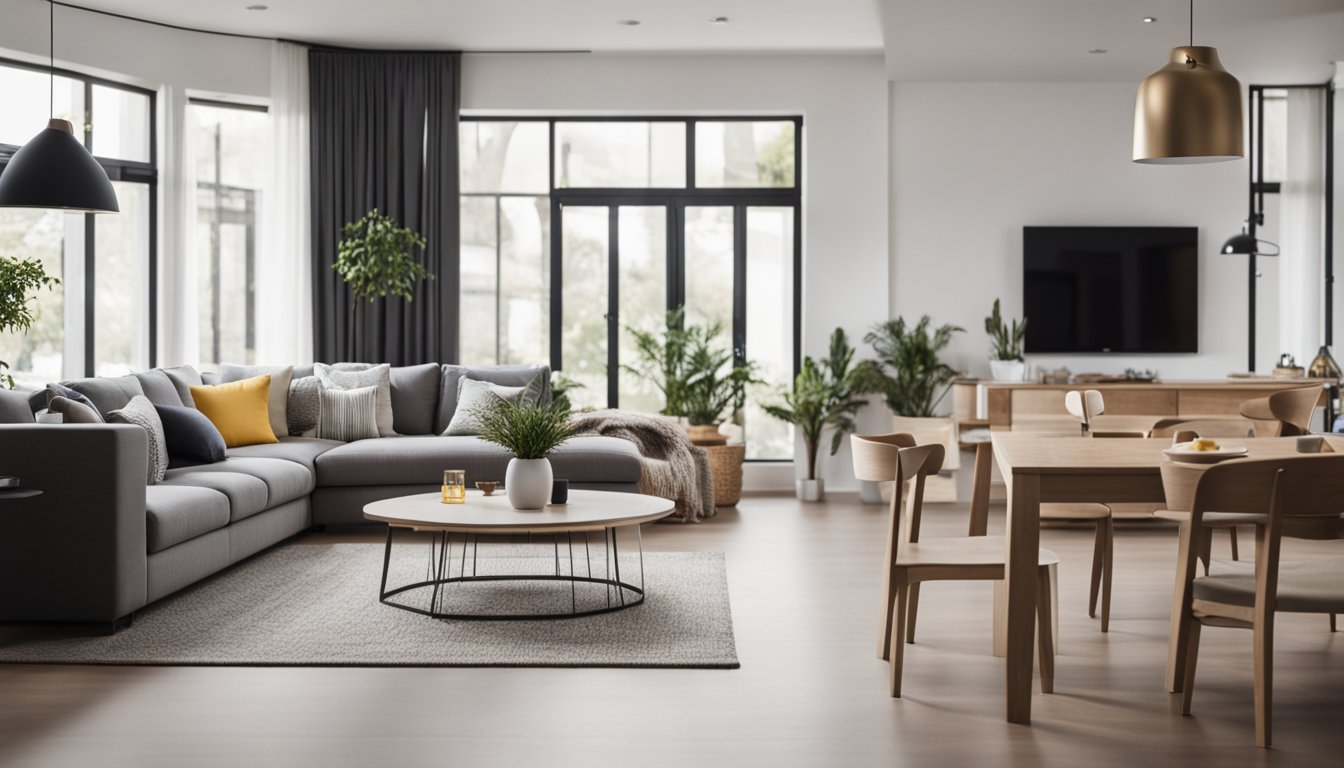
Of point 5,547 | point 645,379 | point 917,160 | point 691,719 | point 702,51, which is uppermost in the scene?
point 702,51

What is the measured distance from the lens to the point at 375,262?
7801 millimetres

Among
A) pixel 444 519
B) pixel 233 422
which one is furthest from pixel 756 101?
pixel 444 519

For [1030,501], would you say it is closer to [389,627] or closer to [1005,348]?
[389,627]

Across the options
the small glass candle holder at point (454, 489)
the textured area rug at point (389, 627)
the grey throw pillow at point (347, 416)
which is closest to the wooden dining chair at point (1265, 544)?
the textured area rug at point (389, 627)

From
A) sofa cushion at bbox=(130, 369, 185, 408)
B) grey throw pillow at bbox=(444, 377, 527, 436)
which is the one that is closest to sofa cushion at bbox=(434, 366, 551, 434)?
grey throw pillow at bbox=(444, 377, 527, 436)

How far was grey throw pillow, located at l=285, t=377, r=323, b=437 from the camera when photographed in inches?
277

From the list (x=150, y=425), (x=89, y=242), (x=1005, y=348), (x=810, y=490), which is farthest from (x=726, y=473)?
(x=89, y=242)

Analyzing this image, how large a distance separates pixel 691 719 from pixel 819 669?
0.67m

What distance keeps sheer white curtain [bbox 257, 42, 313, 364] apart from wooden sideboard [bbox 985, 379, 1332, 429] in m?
4.63

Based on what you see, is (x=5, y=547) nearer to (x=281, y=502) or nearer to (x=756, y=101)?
(x=281, y=502)

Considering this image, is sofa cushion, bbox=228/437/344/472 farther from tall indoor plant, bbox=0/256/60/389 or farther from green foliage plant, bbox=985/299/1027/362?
green foliage plant, bbox=985/299/1027/362

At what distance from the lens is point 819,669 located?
377 centimetres

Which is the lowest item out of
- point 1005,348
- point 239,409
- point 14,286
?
point 239,409

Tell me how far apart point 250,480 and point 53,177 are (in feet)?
5.01
